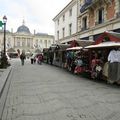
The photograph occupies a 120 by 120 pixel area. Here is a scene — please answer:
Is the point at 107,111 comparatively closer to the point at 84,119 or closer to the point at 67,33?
the point at 84,119

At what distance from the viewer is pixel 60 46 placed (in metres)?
28.7

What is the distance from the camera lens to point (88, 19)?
3347 centimetres

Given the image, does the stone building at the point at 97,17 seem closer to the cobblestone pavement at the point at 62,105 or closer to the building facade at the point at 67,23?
the building facade at the point at 67,23

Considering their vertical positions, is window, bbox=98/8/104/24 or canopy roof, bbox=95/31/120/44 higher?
window, bbox=98/8/104/24

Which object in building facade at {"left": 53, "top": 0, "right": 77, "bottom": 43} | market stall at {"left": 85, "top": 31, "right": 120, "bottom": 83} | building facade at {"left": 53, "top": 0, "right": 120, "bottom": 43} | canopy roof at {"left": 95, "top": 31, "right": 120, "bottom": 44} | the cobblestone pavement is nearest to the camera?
the cobblestone pavement

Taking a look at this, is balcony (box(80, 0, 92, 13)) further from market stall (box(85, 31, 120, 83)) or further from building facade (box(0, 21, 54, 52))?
building facade (box(0, 21, 54, 52))

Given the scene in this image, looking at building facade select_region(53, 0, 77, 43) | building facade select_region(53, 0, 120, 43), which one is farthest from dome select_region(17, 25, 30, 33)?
building facade select_region(53, 0, 120, 43)

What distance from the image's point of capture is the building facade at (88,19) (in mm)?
26581

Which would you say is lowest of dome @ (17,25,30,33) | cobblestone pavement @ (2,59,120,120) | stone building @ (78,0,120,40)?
cobblestone pavement @ (2,59,120,120)

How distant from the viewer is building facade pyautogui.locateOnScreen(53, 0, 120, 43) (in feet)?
87.2

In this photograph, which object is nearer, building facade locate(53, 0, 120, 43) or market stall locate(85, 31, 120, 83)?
market stall locate(85, 31, 120, 83)

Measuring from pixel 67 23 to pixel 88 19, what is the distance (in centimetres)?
1068

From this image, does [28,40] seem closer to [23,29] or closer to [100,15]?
[23,29]

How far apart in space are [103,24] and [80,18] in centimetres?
919
